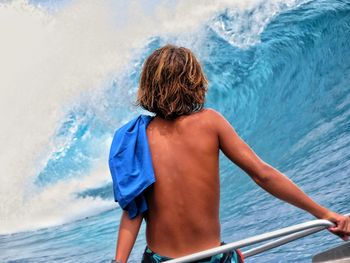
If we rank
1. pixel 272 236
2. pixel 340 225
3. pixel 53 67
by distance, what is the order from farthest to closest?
pixel 53 67
pixel 340 225
pixel 272 236

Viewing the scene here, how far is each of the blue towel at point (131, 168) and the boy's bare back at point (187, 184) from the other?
0.03m

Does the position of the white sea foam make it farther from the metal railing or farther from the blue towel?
the metal railing

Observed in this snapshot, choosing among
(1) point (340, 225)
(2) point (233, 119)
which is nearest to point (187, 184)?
(1) point (340, 225)

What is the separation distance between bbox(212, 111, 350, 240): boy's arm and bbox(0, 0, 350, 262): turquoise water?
7.53 m

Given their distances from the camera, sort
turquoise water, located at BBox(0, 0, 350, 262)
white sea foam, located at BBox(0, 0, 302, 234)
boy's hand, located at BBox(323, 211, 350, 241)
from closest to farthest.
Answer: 1. boy's hand, located at BBox(323, 211, 350, 241)
2. turquoise water, located at BBox(0, 0, 350, 262)
3. white sea foam, located at BBox(0, 0, 302, 234)

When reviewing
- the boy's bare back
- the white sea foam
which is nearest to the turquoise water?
the white sea foam

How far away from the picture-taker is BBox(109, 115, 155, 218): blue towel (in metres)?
2.40

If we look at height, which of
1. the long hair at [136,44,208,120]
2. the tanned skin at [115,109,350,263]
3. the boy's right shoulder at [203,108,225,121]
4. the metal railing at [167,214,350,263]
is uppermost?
the long hair at [136,44,208,120]

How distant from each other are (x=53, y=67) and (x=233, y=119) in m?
5.82

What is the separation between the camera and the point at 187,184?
2426mm

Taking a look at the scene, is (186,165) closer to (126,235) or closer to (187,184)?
(187,184)

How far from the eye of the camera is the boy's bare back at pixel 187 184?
2.43 metres

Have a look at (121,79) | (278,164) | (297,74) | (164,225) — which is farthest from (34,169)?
(164,225)

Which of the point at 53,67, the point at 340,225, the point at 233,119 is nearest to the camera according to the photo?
the point at 340,225
